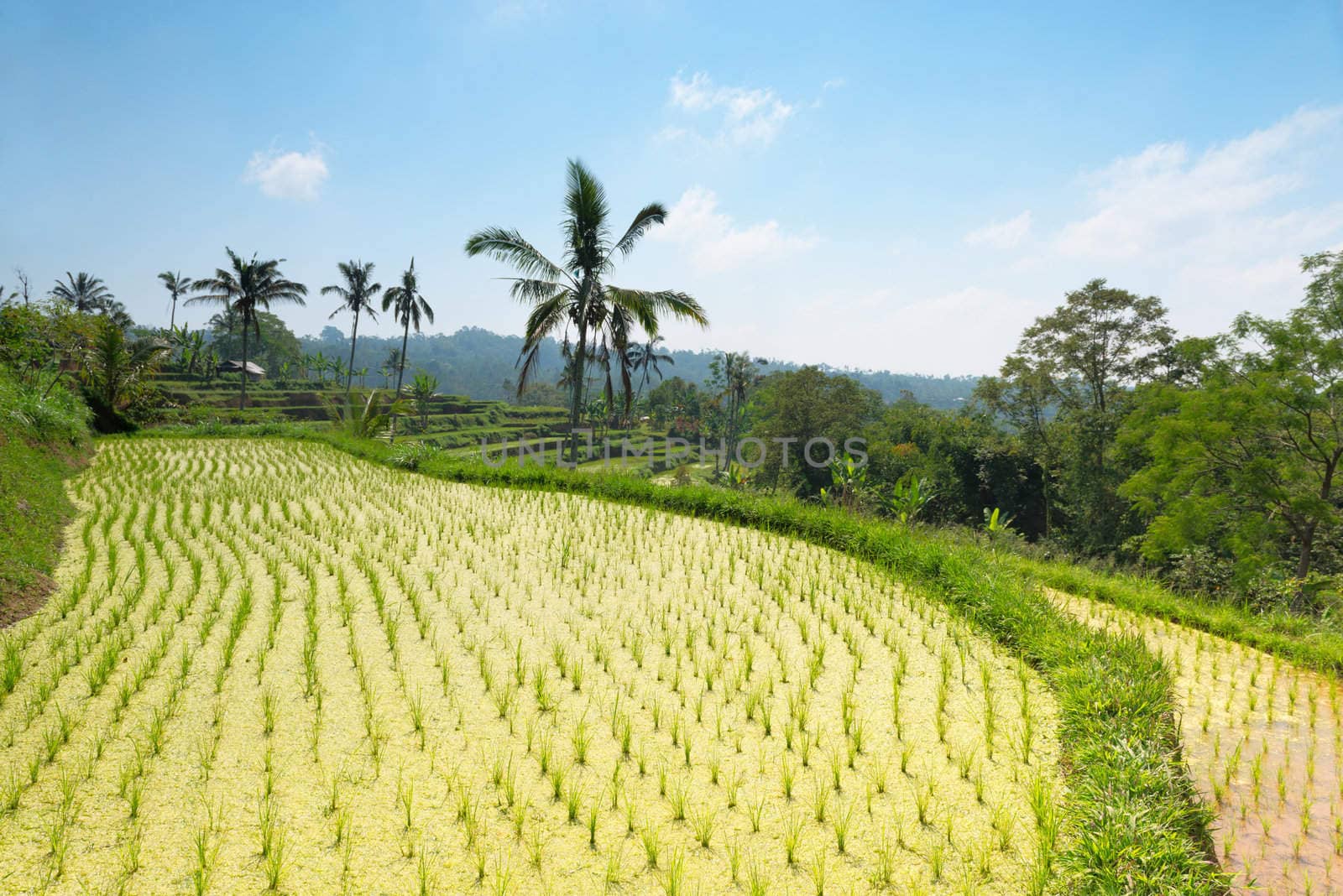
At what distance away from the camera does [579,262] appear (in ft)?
42.3

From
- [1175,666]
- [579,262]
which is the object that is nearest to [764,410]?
[579,262]

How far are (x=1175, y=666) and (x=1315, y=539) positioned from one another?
1722 cm

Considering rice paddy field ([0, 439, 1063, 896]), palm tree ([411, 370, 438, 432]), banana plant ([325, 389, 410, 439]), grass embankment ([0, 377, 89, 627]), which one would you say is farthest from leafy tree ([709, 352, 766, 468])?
rice paddy field ([0, 439, 1063, 896])

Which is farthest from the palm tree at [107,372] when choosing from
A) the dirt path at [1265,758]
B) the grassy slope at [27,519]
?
the dirt path at [1265,758]

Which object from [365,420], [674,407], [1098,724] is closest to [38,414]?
[365,420]

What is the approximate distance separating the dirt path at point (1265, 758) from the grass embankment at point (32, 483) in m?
7.28

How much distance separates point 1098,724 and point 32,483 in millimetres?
11421

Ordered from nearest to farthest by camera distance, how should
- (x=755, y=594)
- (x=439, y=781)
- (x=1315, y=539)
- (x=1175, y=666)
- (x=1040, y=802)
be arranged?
(x=1040, y=802), (x=439, y=781), (x=1175, y=666), (x=755, y=594), (x=1315, y=539)

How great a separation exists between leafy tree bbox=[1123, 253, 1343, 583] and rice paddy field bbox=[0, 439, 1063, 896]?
42.5 ft

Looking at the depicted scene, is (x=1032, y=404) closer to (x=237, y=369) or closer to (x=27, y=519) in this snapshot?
(x=27, y=519)

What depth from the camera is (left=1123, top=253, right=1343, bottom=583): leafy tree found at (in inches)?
534

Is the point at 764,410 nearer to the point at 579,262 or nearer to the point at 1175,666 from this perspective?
the point at 579,262

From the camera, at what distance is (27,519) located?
20.5 ft

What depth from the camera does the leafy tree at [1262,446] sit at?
1355cm
